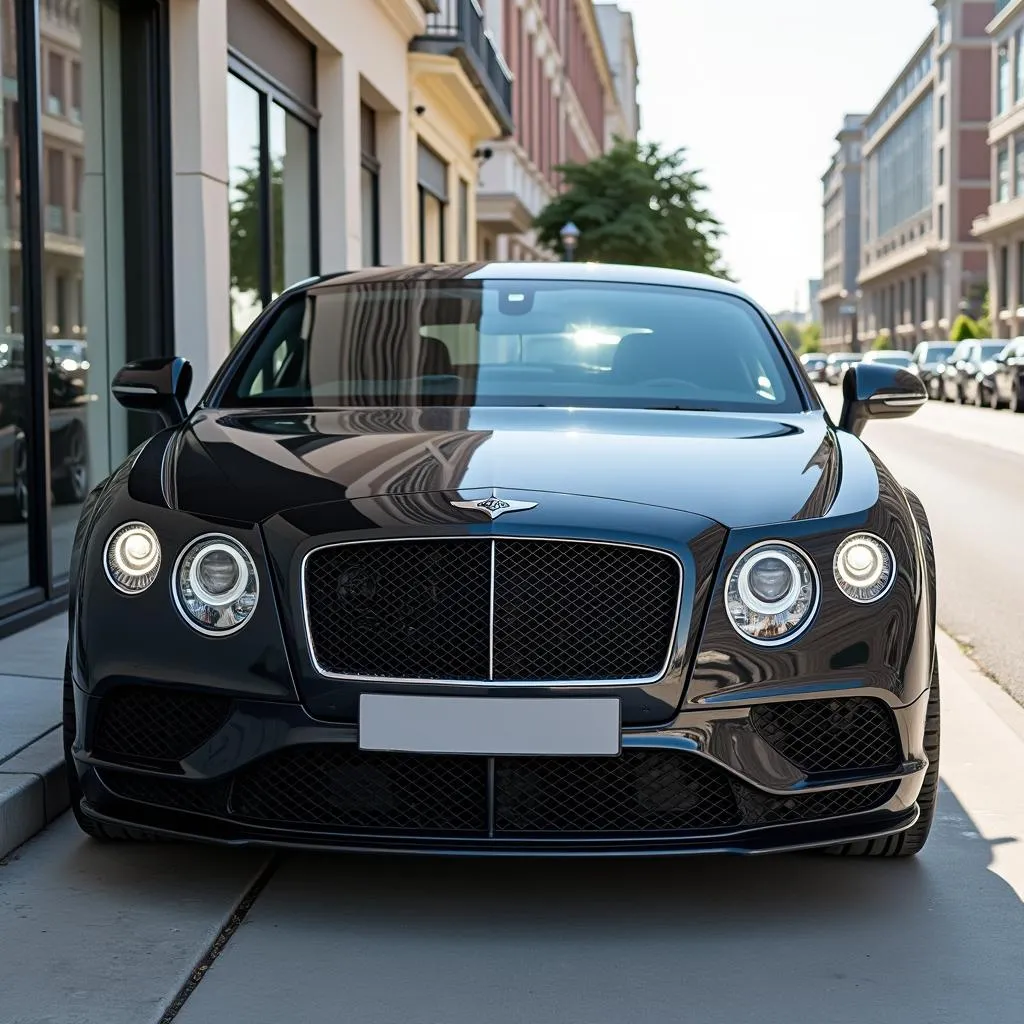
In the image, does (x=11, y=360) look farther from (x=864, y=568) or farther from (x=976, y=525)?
(x=976, y=525)

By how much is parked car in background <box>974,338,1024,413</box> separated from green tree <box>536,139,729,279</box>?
6258 mm

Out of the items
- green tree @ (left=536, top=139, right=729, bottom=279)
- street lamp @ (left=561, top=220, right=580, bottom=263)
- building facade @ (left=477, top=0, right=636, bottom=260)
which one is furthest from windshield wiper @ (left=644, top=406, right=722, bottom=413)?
green tree @ (left=536, top=139, right=729, bottom=279)

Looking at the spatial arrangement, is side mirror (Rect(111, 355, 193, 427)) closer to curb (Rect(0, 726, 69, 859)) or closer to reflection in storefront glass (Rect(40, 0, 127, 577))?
curb (Rect(0, 726, 69, 859))

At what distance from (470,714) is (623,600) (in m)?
0.38

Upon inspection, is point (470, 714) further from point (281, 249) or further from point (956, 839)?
point (281, 249)

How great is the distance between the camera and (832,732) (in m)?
3.52

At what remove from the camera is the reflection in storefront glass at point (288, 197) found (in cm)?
1322

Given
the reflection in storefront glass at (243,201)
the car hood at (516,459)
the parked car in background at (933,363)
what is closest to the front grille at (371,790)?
the car hood at (516,459)

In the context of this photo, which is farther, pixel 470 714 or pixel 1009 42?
pixel 1009 42

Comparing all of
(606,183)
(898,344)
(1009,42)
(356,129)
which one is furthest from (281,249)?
(898,344)

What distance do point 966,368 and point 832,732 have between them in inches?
1467

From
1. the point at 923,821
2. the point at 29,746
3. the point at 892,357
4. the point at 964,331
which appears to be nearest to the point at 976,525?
the point at 923,821

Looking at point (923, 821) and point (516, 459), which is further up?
point (516, 459)

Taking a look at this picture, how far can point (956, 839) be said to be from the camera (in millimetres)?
4242
